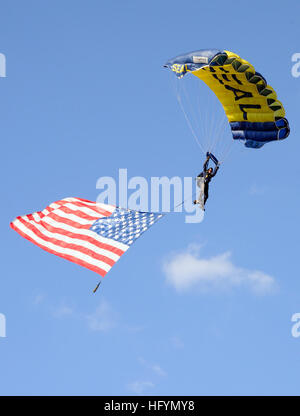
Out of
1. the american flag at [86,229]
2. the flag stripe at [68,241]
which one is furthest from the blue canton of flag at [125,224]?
the flag stripe at [68,241]

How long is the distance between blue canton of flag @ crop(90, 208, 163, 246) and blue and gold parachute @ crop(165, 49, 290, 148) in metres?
5.89

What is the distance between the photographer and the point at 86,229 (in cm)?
3969

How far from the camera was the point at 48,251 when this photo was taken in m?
38.9

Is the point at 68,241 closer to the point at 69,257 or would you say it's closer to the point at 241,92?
the point at 69,257

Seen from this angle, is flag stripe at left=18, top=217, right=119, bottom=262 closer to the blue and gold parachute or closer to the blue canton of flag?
the blue canton of flag

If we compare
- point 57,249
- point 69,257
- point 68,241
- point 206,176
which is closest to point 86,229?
point 68,241

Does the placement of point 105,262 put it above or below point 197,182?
below

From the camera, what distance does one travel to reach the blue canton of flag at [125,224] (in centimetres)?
3856

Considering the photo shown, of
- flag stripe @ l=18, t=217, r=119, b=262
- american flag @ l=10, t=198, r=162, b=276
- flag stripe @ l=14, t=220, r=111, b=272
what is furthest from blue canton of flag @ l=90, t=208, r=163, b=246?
flag stripe @ l=14, t=220, r=111, b=272

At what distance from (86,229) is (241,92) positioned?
347 inches
